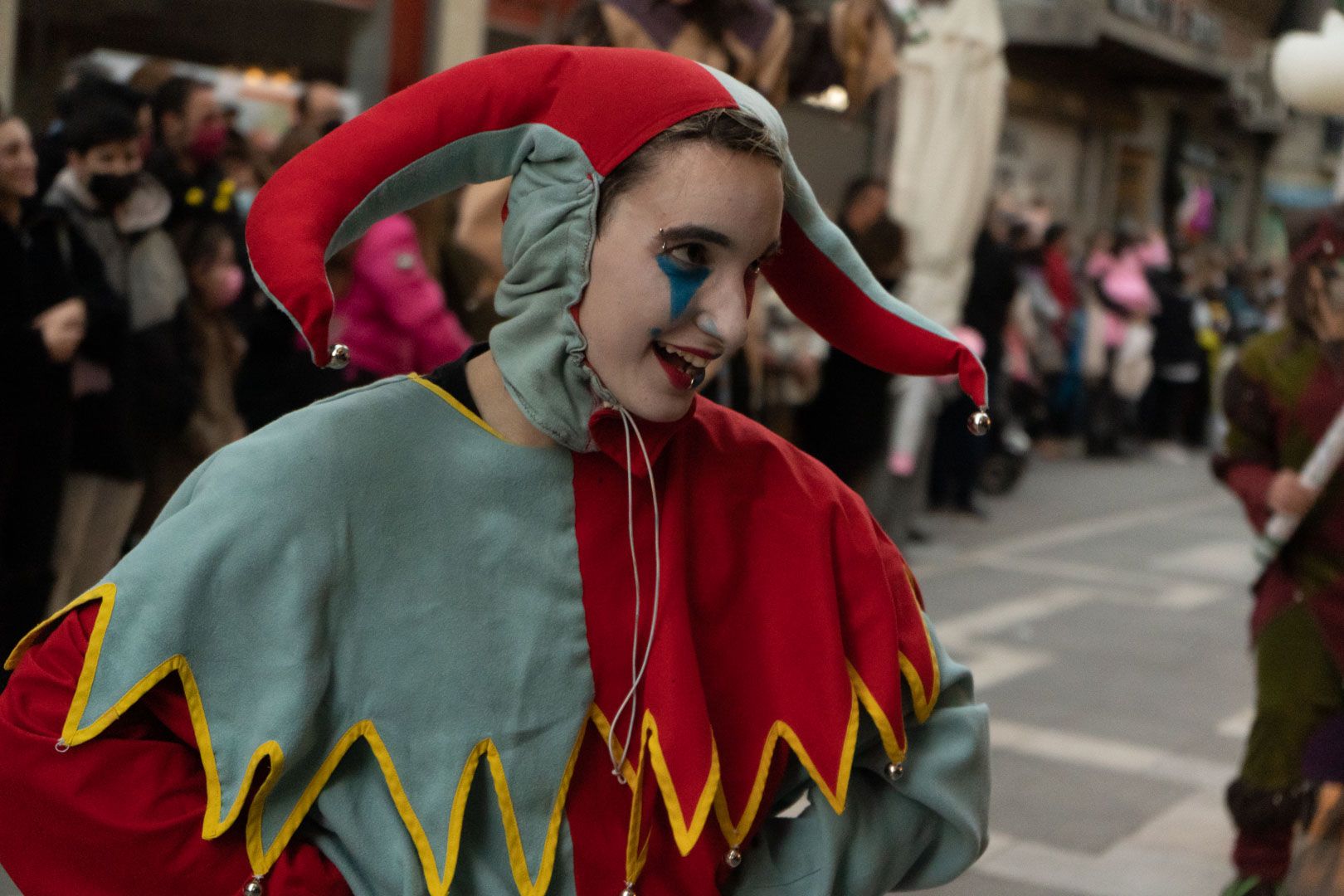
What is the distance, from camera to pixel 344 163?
5.69 ft

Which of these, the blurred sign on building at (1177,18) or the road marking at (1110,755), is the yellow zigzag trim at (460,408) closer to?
the road marking at (1110,755)

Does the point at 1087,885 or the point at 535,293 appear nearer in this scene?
the point at 535,293

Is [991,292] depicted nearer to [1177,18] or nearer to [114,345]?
[114,345]

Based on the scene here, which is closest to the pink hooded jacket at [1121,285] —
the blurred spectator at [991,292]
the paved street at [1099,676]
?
the paved street at [1099,676]

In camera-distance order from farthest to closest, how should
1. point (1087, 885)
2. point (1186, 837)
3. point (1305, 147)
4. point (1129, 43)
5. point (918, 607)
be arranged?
point (1305, 147)
point (1129, 43)
point (1186, 837)
point (1087, 885)
point (918, 607)

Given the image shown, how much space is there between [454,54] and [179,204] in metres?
3.87

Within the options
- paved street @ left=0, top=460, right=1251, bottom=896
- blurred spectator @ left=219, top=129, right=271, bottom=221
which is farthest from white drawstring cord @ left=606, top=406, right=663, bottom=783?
blurred spectator @ left=219, top=129, right=271, bottom=221

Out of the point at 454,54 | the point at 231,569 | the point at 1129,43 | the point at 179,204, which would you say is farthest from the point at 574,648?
the point at 1129,43

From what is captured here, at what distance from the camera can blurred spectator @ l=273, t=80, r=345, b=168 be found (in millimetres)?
5809

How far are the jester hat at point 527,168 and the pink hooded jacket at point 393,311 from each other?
144 inches

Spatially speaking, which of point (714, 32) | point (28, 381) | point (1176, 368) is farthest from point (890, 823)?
point (1176, 368)

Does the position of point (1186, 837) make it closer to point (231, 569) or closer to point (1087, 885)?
point (1087, 885)

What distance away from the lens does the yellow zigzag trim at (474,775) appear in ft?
5.43

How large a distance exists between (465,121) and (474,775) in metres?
0.66
